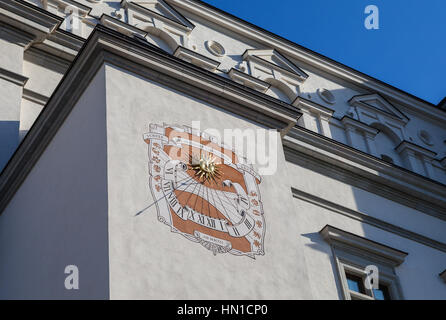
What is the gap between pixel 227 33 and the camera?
62.3 ft

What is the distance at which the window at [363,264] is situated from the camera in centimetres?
1391

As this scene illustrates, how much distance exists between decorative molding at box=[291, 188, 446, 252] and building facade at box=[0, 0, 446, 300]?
26 mm

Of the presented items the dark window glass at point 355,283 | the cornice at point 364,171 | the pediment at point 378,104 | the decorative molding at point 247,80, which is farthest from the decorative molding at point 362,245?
the pediment at point 378,104

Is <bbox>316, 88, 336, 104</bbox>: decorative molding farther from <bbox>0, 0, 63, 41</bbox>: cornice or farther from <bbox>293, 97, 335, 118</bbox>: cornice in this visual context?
<bbox>0, 0, 63, 41</bbox>: cornice

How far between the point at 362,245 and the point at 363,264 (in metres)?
0.34

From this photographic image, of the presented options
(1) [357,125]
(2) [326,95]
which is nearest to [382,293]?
(1) [357,125]

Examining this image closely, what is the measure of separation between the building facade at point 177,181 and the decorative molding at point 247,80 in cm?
3

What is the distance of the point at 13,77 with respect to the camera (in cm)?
1433

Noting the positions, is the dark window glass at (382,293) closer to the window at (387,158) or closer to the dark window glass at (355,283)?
the dark window glass at (355,283)

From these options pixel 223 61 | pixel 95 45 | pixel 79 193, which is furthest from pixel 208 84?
pixel 223 61

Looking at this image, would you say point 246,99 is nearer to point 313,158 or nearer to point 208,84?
point 208,84

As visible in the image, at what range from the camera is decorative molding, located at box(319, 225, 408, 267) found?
1420 centimetres
